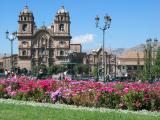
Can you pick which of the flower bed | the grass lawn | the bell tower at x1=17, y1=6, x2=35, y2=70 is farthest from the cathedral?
the grass lawn

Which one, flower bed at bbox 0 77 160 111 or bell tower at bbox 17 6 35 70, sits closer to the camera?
flower bed at bbox 0 77 160 111

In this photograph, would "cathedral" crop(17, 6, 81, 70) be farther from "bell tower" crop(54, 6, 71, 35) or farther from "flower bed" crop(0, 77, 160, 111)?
"flower bed" crop(0, 77, 160, 111)

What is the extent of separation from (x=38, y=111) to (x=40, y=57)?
131 meters

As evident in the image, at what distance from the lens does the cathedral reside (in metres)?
141

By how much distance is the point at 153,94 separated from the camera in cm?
1538

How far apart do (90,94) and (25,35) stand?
12814cm

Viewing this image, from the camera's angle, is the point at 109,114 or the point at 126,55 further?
the point at 126,55

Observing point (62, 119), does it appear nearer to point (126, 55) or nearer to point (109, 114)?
point (109, 114)

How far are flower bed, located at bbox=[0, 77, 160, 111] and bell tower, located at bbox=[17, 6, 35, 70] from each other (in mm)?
122502

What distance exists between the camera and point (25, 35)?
143 m

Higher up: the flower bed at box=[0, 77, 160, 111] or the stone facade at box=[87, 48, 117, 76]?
the stone facade at box=[87, 48, 117, 76]

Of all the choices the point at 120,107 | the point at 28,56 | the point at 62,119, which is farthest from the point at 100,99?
the point at 28,56

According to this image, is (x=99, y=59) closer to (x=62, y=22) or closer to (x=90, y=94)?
(x=62, y=22)

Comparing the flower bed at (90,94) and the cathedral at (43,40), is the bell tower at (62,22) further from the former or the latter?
the flower bed at (90,94)
